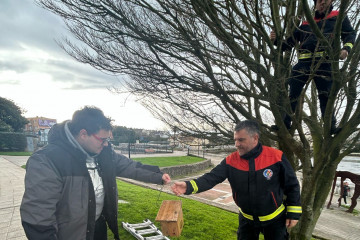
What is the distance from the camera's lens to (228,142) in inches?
165

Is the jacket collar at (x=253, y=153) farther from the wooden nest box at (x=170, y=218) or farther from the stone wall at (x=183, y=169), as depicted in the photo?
the stone wall at (x=183, y=169)

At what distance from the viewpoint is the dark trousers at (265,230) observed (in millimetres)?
2574

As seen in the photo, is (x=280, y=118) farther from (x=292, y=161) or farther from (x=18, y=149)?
(x=18, y=149)

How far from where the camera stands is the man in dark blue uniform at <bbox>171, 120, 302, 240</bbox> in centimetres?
250

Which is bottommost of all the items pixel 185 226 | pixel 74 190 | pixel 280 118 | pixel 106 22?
pixel 185 226

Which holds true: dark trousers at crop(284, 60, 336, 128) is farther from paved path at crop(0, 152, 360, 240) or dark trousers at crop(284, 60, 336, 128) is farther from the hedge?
the hedge

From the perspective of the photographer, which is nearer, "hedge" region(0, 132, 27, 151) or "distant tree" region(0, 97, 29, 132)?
"hedge" region(0, 132, 27, 151)

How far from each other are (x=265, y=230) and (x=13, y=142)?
2773 centimetres

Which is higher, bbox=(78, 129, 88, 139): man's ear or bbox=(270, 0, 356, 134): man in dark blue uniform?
bbox=(270, 0, 356, 134): man in dark blue uniform

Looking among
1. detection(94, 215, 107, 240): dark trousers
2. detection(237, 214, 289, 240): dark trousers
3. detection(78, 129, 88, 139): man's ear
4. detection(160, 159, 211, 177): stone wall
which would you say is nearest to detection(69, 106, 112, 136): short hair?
detection(78, 129, 88, 139): man's ear

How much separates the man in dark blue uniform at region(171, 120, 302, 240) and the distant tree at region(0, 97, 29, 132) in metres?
29.9

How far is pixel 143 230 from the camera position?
436 centimetres

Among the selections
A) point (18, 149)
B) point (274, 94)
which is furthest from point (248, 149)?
point (18, 149)

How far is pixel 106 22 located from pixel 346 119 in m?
3.37
